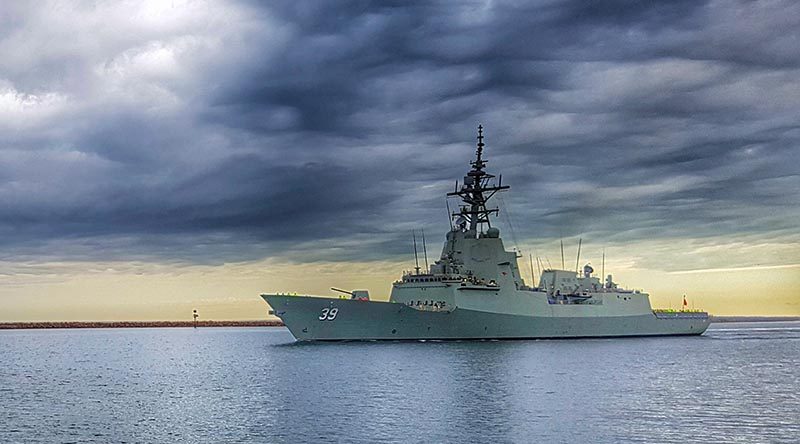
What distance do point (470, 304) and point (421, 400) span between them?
26533 millimetres

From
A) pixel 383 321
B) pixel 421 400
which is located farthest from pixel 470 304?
pixel 421 400

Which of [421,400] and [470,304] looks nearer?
[421,400]

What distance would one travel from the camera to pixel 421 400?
31953 millimetres

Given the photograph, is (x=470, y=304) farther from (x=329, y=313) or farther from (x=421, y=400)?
(x=421, y=400)

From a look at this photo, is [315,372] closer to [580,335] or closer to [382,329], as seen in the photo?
[382,329]

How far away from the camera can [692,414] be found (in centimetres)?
2848

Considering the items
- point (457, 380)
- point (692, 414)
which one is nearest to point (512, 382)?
point (457, 380)

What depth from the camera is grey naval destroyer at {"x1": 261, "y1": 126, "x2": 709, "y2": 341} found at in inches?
2216

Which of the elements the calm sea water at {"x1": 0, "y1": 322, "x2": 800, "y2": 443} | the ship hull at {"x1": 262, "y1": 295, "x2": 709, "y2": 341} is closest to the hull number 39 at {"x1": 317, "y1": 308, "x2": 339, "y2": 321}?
the ship hull at {"x1": 262, "y1": 295, "x2": 709, "y2": 341}

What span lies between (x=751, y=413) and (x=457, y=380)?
554 inches

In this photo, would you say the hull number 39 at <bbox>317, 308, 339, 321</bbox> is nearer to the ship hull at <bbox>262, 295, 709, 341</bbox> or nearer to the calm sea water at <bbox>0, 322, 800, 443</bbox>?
the ship hull at <bbox>262, 295, 709, 341</bbox>

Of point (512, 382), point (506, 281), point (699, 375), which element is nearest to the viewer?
point (512, 382)

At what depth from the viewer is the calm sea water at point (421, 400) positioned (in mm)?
25266

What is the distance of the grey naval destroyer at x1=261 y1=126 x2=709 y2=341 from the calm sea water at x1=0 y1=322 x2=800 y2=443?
2585mm
